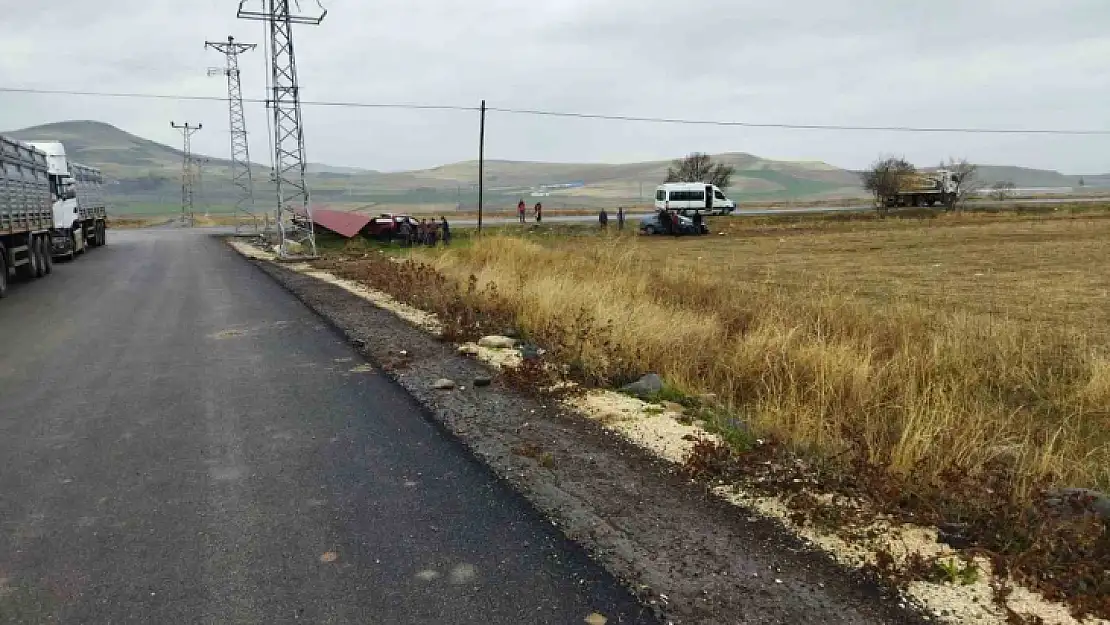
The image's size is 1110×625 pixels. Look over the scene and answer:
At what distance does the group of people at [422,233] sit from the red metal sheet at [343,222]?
6.95ft

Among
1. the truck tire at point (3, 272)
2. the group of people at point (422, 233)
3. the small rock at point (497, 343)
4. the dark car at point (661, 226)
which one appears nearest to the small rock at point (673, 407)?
the small rock at point (497, 343)

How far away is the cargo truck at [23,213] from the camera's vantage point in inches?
659

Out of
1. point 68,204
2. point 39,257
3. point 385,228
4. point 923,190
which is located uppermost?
point 923,190

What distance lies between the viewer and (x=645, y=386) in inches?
287

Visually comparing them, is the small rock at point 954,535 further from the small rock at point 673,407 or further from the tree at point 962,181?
the tree at point 962,181

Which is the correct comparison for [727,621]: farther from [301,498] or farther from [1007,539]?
[301,498]

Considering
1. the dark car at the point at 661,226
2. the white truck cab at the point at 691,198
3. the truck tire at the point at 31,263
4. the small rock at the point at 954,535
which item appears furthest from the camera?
the white truck cab at the point at 691,198

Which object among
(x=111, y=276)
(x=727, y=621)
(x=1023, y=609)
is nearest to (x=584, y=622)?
(x=727, y=621)

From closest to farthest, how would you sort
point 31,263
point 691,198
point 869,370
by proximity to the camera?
point 869,370, point 31,263, point 691,198

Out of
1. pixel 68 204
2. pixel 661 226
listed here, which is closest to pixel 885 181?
pixel 661 226

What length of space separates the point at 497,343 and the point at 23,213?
50.8 ft

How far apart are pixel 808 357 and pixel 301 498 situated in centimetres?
499

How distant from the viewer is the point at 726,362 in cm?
832

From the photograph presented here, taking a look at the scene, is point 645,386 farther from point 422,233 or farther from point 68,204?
point 68,204
